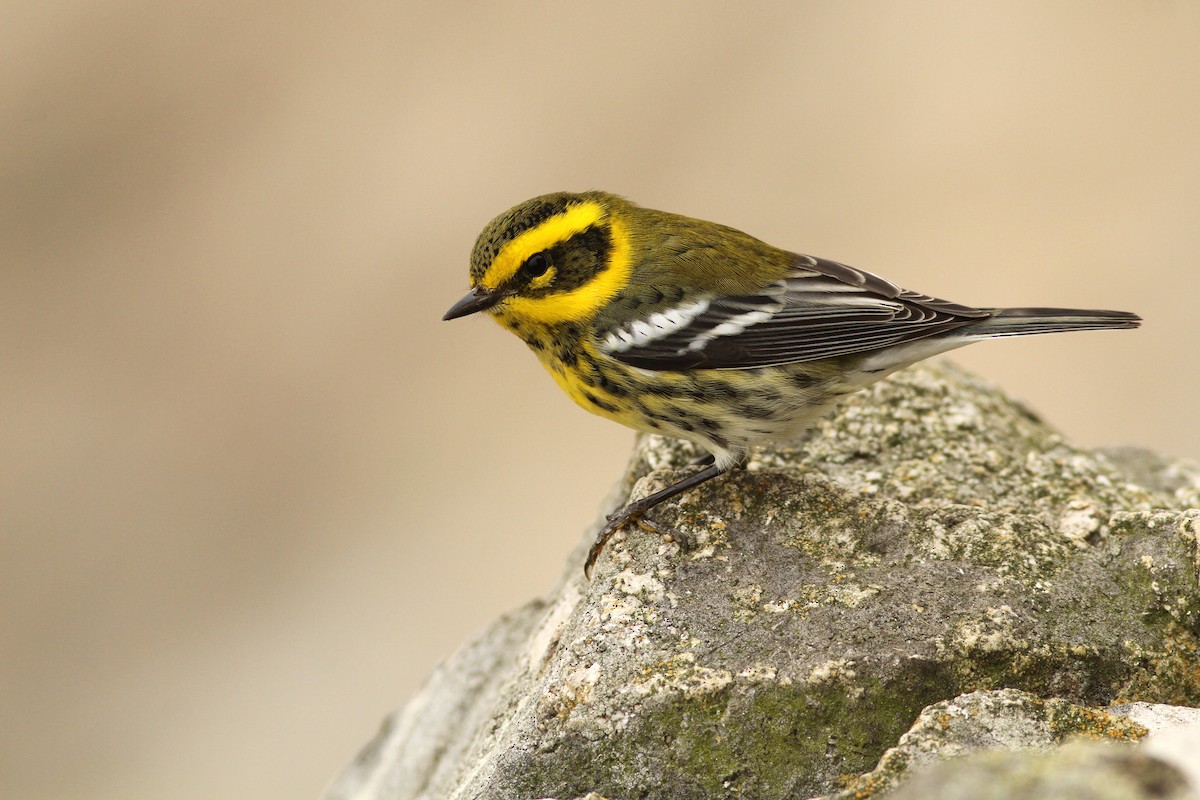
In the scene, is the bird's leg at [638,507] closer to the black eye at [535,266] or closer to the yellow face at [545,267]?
the yellow face at [545,267]

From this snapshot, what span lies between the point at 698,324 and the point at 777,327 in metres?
0.31

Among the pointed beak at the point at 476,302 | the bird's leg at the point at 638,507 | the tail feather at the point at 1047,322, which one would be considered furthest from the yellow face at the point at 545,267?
the tail feather at the point at 1047,322

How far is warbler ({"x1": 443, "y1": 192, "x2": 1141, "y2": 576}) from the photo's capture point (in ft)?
14.4

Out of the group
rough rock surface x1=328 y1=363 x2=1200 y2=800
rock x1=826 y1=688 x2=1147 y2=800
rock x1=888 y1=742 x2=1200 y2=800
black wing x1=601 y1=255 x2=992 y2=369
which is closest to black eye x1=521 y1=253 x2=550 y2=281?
black wing x1=601 y1=255 x2=992 y2=369

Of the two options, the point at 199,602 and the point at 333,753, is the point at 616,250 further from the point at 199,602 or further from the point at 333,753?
the point at 199,602

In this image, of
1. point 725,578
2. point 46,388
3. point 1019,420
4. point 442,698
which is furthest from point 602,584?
point 46,388

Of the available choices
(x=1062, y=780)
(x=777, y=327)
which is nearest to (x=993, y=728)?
(x=1062, y=780)

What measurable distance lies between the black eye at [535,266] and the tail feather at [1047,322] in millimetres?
1654

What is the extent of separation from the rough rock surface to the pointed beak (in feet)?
3.11

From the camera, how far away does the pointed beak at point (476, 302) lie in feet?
14.7

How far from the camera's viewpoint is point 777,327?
451cm

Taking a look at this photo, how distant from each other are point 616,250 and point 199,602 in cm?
748

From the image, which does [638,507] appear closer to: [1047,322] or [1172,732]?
[1047,322]

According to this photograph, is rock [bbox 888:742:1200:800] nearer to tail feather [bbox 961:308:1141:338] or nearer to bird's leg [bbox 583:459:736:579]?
bird's leg [bbox 583:459:736:579]
